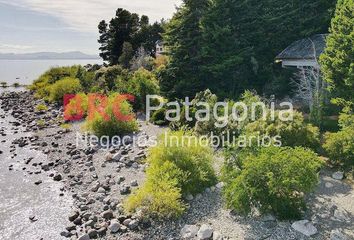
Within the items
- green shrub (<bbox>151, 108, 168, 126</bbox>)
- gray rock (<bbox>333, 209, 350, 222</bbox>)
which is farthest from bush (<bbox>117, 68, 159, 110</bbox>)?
gray rock (<bbox>333, 209, 350, 222</bbox>)

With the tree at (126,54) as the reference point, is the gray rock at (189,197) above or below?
below

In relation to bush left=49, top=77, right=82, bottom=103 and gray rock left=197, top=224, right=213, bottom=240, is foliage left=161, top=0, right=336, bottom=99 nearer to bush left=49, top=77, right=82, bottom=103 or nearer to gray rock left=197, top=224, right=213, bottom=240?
bush left=49, top=77, right=82, bottom=103

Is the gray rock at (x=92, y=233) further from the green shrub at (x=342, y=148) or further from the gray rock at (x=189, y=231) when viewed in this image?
the green shrub at (x=342, y=148)

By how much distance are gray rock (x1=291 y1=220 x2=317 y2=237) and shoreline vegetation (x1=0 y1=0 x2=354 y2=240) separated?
2 centimetres

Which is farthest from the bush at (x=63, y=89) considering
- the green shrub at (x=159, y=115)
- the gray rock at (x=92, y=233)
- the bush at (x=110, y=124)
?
the gray rock at (x=92, y=233)

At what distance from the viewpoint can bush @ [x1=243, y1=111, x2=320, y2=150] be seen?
10.9 m

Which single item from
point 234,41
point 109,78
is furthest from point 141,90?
point 109,78

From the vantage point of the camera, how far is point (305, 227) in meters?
7.57

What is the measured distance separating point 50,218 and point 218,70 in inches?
496

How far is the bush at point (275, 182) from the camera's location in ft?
25.1

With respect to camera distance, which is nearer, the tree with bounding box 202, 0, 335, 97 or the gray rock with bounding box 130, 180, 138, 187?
the gray rock with bounding box 130, 180, 138, 187

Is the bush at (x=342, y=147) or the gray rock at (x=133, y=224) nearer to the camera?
the gray rock at (x=133, y=224)

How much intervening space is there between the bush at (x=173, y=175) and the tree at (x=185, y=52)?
9.24 metres

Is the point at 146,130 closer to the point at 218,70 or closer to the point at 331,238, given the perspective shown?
the point at 218,70
